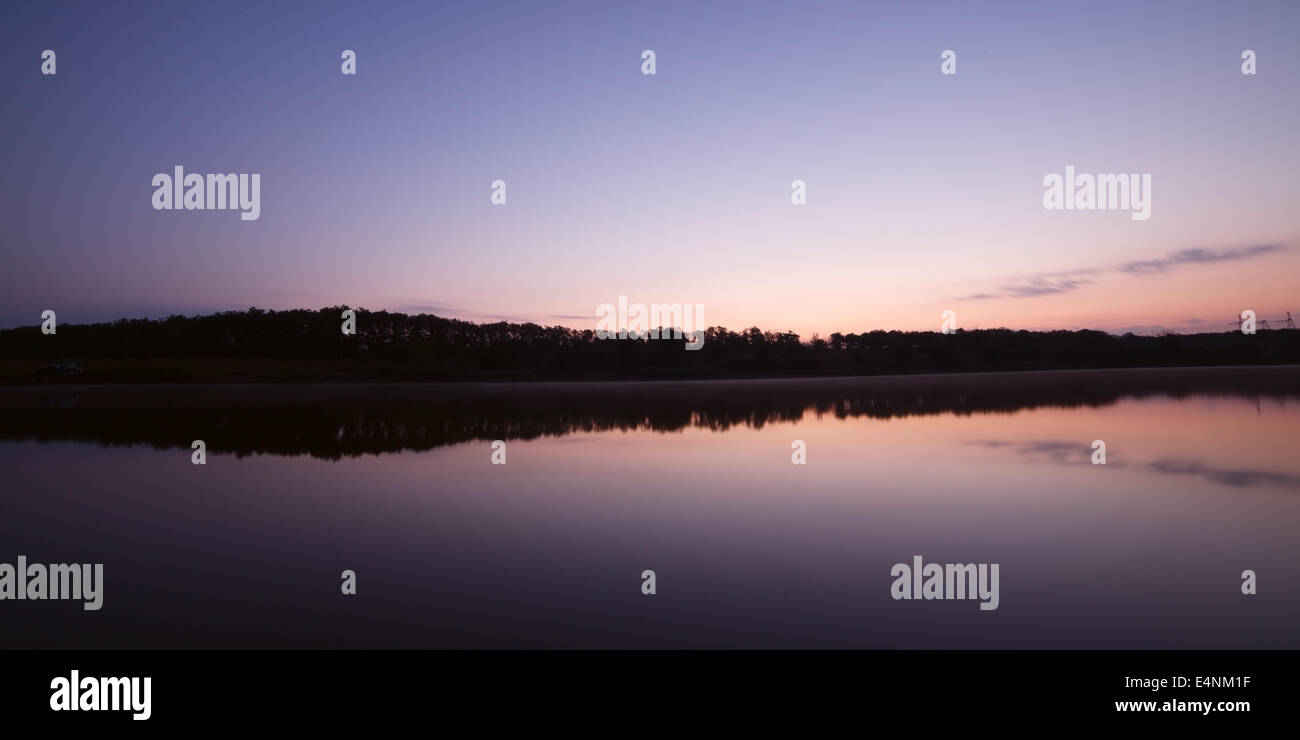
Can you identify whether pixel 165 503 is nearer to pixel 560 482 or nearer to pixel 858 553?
pixel 560 482

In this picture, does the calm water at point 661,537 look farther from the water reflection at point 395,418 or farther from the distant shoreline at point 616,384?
the distant shoreline at point 616,384

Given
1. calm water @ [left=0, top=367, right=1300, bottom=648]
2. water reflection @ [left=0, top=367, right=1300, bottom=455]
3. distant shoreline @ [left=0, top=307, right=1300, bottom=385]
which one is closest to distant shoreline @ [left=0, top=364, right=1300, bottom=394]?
distant shoreline @ [left=0, top=307, right=1300, bottom=385]

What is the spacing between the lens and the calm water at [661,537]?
5.30m

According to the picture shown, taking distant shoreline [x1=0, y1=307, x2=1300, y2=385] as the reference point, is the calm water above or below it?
below

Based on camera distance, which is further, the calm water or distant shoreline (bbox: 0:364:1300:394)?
distant shoreline (bbox: 0:364:1300:394)

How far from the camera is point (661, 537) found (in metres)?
8.07

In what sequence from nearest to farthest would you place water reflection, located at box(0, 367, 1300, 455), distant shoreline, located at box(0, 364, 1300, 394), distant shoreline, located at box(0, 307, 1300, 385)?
water reflection, located at box(0, 367, 1300, 455)
distant shoreline, located at box(0, 364, 1300, 394)
distant shoreline, located at box(0, 307, 1300, 385)

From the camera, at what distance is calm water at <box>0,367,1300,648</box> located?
5.30 m

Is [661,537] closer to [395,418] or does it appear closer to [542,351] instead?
[395,418]

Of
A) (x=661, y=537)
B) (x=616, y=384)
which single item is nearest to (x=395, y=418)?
(x=661, y=537)

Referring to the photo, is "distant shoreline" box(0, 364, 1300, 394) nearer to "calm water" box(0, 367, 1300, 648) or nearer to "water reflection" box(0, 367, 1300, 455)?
"water reflection" box(0, 367, 1300, 455)
